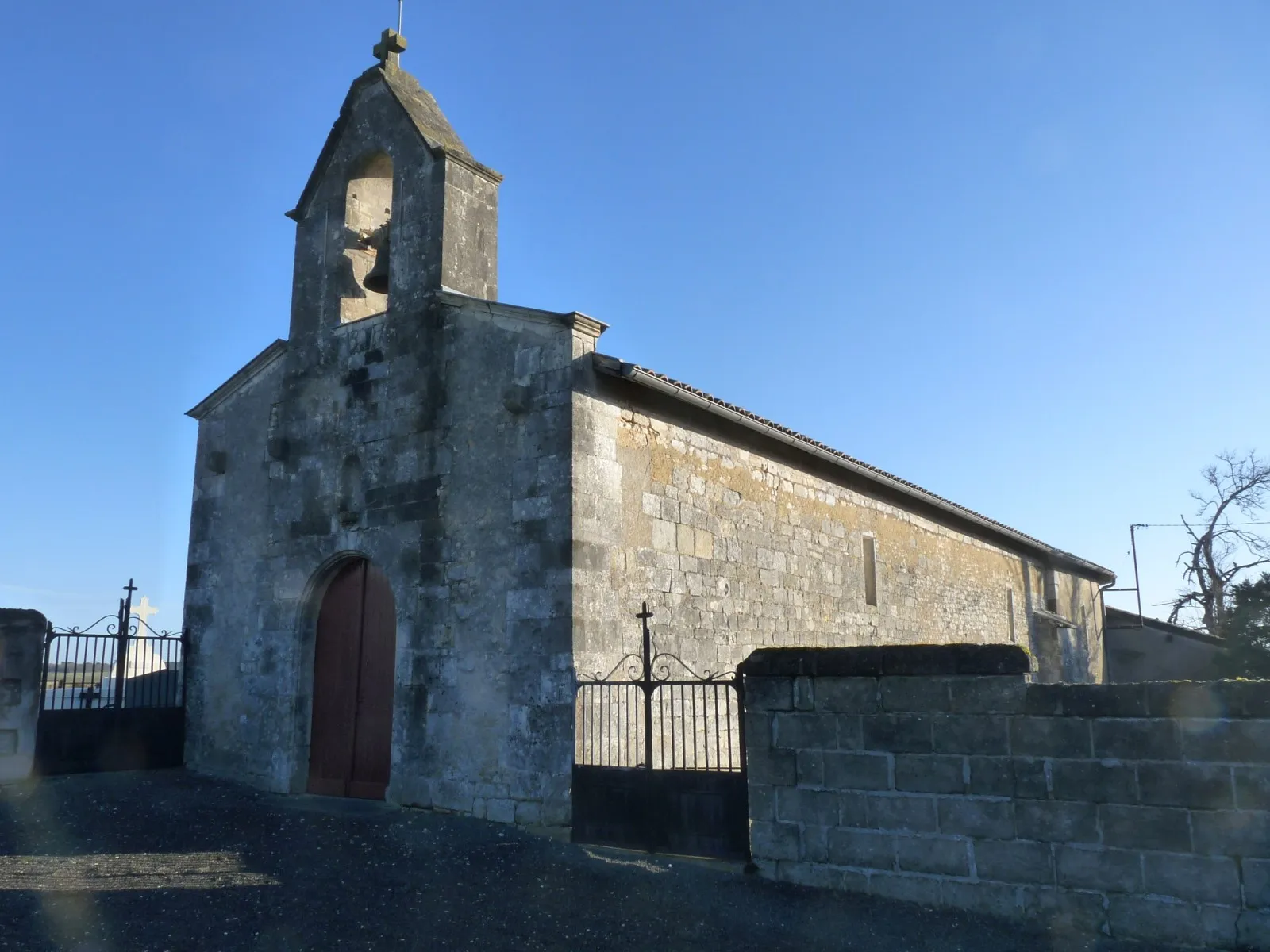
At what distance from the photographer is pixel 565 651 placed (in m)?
7.89

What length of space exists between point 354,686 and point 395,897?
4132mm

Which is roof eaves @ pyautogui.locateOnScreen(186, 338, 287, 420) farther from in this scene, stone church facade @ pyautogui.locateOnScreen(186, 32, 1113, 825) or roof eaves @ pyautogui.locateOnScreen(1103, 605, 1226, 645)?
roof eaves @ pyautogui.locateOnScreen(1103, 605, 1226, 645)

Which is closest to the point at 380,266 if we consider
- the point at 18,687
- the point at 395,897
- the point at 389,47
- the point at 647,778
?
the point at 389,47

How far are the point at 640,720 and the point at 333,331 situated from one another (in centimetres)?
548

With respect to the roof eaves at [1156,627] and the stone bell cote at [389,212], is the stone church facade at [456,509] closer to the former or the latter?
the stone bell cote at [389,212]

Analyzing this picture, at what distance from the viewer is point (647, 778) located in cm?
706

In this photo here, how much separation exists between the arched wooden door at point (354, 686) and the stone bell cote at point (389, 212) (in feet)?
9.80

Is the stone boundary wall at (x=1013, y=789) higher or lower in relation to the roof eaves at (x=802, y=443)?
lower

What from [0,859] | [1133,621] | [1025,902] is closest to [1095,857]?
[1025,902]

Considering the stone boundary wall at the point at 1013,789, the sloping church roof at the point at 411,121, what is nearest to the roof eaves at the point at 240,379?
the sloping church roof at the point at 411,121

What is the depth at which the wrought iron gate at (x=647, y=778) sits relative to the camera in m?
6.57

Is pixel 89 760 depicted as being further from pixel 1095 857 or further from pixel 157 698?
pixel 1095 857

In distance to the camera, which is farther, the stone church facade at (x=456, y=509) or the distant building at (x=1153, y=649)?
the distant building at (x=1153, y=649)

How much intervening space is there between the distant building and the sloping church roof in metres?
17.7
